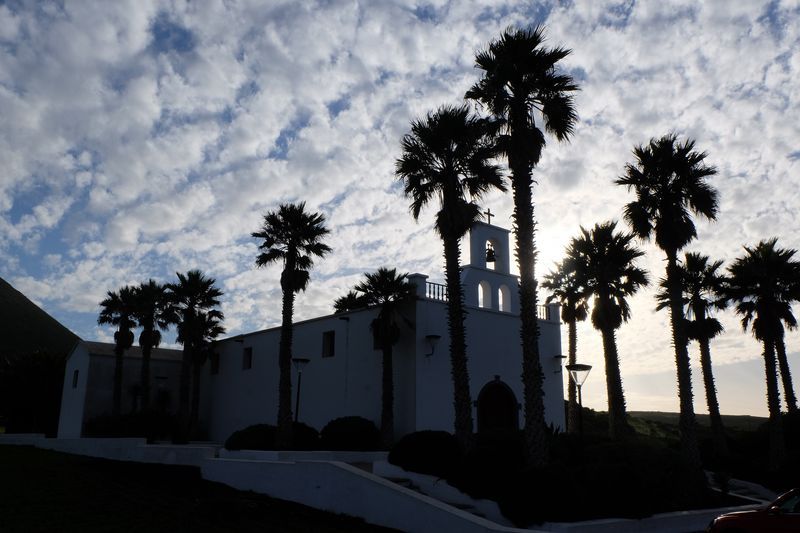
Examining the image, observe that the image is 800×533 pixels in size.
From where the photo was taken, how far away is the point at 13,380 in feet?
161

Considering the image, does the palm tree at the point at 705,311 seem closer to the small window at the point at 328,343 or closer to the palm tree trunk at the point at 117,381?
the small window at the point at 328,343

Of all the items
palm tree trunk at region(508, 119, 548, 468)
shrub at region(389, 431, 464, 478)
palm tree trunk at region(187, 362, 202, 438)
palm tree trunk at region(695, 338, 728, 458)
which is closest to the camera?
palm tree trunk at region(508, 119, 548, 468)

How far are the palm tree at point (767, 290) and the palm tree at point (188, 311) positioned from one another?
90.8 ft

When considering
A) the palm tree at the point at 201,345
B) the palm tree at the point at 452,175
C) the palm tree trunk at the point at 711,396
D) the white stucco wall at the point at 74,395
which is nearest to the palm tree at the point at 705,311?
the palm tree trunk at the point at 711,396

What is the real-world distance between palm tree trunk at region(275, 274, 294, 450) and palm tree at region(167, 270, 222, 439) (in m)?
12.0

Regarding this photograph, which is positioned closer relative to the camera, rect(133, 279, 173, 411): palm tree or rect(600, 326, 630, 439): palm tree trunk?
rect(600, 326, 630, 439): palm tree trunk

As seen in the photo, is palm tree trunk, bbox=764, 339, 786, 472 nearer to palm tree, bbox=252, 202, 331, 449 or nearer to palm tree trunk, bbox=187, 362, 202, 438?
palm tree, bbox=252, 202, 331, 449

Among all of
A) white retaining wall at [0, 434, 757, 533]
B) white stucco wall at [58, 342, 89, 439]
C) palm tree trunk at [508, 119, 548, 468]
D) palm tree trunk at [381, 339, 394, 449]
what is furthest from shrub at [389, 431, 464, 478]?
white stucco wall at [58, 342, 89, 439]

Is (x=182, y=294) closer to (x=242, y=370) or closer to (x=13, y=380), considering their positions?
(x=242, y=370)

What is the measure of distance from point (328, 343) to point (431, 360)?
6658mm

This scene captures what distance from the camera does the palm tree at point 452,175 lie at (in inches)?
802

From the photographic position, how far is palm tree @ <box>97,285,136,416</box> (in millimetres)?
39344

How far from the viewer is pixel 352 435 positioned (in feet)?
78.5

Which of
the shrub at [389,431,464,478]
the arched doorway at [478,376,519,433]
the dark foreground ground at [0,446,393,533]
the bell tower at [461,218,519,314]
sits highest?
the bell tower at [461,218,519,314]
